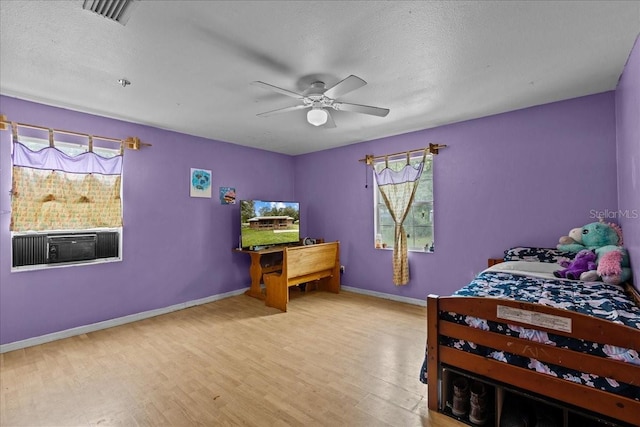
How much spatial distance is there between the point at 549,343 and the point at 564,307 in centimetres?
34

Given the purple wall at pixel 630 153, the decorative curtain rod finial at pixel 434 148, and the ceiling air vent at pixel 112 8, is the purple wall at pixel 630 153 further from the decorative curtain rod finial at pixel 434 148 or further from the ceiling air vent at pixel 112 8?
the ceiling air vent at pixel 112 8

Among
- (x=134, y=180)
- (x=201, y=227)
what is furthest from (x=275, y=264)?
(x=134, y=180)

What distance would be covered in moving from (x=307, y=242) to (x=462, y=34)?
11.8 feet

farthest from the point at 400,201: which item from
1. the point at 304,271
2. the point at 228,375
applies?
the point at 228,375

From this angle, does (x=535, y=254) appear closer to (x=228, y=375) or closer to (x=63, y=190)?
(x=228, y=375)

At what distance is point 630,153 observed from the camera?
2.21m

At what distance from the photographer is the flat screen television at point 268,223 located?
4.43 m

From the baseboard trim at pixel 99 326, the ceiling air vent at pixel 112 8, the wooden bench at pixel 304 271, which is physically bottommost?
the baseboard trim at pixel 99 326

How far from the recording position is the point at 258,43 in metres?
1.99

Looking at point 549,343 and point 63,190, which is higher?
point 63,190

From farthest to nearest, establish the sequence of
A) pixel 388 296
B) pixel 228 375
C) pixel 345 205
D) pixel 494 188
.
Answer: pixel 345 205
pixel 388 296
pixel 494 188
pixel 228 375

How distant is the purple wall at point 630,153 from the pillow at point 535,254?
487 millimetres

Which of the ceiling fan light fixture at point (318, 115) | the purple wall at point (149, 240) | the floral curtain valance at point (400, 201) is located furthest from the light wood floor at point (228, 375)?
the ceiling fan light fixture at point (318, 115)

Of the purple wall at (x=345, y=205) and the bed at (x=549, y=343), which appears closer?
the bed at (x=549, y=343)
